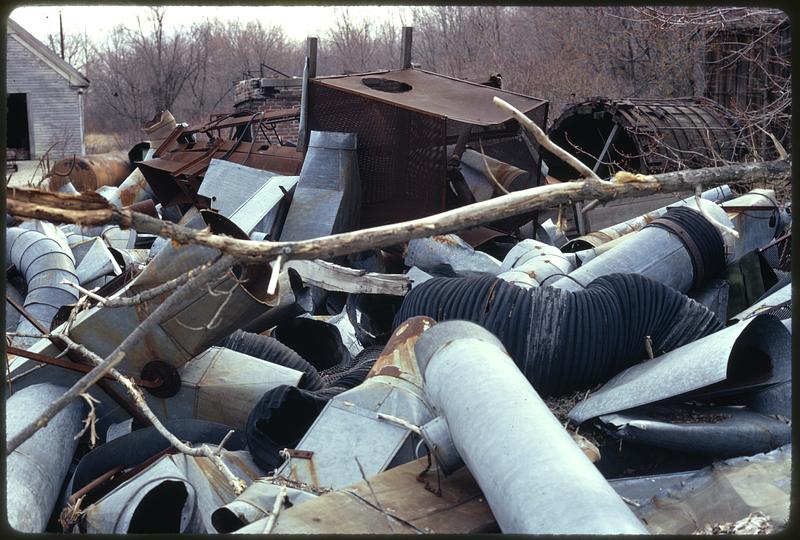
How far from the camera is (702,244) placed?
4.88 metres

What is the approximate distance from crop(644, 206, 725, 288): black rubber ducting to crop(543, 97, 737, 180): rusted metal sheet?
3430 mm

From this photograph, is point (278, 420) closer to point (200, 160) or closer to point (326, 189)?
point (326, 189)

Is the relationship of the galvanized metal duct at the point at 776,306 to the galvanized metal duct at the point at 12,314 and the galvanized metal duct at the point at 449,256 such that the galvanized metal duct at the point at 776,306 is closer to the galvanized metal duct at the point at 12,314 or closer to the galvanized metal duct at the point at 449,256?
the galvanized metal duct at the point at 449,256

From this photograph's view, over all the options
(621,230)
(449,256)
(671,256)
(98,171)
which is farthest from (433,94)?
(98,171)

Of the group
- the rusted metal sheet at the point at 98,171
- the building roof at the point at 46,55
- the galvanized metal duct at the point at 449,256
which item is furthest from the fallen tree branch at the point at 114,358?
the building roof at the point at 46,55

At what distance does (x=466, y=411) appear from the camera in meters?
2.54

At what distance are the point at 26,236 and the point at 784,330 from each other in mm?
5585

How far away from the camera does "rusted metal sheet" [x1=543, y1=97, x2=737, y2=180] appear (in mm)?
8914

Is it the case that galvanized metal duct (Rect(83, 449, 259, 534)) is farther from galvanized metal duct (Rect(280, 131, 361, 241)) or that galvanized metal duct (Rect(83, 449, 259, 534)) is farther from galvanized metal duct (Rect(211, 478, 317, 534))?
galvanized metal duct (Rect(280, 131, 361, 241))

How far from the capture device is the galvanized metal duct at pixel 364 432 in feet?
9.73

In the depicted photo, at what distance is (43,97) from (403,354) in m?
25.5

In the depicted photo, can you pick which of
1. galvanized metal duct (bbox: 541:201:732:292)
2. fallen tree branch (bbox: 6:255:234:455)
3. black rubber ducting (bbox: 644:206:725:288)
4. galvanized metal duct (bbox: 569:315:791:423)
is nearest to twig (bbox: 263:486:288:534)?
fallen tree branch (bbox: 6:255:234:455)

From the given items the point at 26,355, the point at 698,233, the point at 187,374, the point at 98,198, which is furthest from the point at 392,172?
the point at 98,198

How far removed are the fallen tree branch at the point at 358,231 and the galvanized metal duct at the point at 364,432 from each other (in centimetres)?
92
